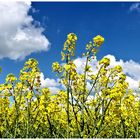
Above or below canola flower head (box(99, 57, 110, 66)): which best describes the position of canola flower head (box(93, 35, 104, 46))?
above

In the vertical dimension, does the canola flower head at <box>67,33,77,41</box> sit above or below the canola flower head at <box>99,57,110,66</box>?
above

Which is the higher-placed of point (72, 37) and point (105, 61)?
point (72, 37)

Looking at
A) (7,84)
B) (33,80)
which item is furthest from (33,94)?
(7,84)

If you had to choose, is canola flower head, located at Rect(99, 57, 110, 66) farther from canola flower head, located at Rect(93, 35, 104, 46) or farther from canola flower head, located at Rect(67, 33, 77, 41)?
canola flower head, located at Rect(67, 33, 77, 41)

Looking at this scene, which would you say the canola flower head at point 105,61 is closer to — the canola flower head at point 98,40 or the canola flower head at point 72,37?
the canola flower head at point 98,40

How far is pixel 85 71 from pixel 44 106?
67.7 inches

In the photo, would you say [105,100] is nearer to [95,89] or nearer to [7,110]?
[95,89]

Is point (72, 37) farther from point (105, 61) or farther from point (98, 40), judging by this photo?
point (105, 61)

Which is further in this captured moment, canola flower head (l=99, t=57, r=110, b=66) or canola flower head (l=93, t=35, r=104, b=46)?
canola flower head (l=99, t=57, r=110, b=66)

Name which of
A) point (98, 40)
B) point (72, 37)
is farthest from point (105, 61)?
point (72, 37)

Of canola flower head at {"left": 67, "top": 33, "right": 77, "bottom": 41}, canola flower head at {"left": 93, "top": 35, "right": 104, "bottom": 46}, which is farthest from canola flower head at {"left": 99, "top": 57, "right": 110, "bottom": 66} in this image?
canola flower head at {"left": 67, "top": 33, "right": 77, "bottom": 41}

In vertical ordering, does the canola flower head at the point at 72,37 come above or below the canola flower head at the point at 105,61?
above

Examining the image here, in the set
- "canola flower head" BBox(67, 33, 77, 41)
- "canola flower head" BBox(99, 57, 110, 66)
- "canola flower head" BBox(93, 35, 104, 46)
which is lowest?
"canola flower head" BBox(99, 57, 110, 66)

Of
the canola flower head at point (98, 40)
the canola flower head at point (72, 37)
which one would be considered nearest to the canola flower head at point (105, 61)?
the canola flower head at point (98, 40)
